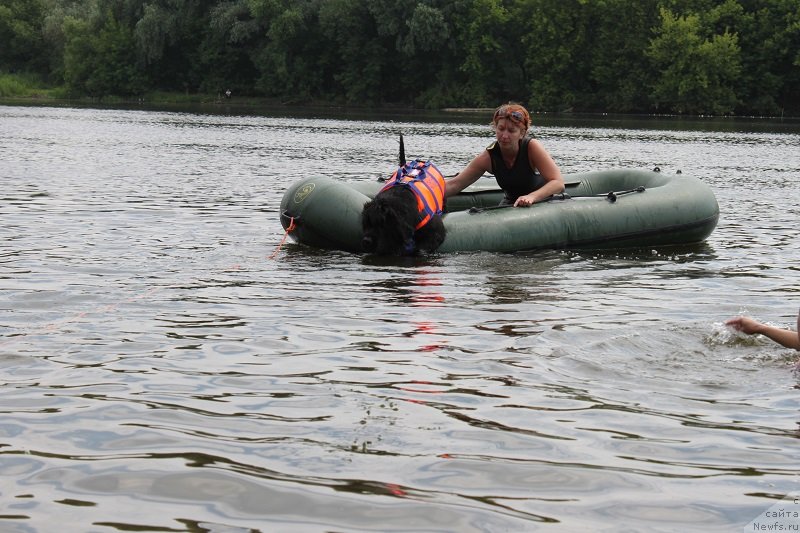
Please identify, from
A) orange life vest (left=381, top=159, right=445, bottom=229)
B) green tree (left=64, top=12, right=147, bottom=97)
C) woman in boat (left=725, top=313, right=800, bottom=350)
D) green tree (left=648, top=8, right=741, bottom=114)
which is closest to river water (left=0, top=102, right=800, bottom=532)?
woman in boat (left=725, top=313, right=800, bottom=350)

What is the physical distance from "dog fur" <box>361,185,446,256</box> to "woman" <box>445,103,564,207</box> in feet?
2.30

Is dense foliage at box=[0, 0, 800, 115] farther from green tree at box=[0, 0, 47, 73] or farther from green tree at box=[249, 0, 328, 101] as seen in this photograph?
green tree at box=[0, 0, 47, 73]

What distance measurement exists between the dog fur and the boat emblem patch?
0.78 metres

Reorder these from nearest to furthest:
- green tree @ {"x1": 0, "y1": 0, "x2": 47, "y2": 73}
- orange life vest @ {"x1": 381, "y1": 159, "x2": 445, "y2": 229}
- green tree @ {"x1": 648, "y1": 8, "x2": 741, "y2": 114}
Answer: orange life vest @ {"x1": 381, "y1": 159, "x2": 445, "y2": 229} → green tree @ {"x1": 648, "y1": 8, "x2": 741, "y2": 114} → green tree @ {"x1": 0, "y1": 0, "x2": 47, "y2": 73}

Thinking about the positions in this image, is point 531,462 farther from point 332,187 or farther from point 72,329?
point 332,187

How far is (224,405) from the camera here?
4.93 m

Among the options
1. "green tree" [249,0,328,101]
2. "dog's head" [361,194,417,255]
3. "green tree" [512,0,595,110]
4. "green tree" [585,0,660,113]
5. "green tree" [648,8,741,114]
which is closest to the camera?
"dog's head" [361,194,417,255]

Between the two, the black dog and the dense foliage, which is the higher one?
the dense foliage

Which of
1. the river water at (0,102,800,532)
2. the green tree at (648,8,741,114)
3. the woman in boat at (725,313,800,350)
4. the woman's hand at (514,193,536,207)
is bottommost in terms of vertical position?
the river water at (0,102,800,532)

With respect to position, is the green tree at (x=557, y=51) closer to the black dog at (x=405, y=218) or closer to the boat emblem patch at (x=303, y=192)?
the boat emblem patch at (x=303, y=192)

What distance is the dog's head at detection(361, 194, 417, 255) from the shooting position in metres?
9.28

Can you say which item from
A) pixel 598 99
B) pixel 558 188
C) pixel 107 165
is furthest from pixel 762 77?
pixel 558 188

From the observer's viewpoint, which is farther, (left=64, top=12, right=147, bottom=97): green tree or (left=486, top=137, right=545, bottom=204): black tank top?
(left=64, top=12, right=147, bottom=97): green tree

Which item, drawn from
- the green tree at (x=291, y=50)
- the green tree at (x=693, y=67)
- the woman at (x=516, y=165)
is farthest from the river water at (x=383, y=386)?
the green tree at (x=291, y=50)
